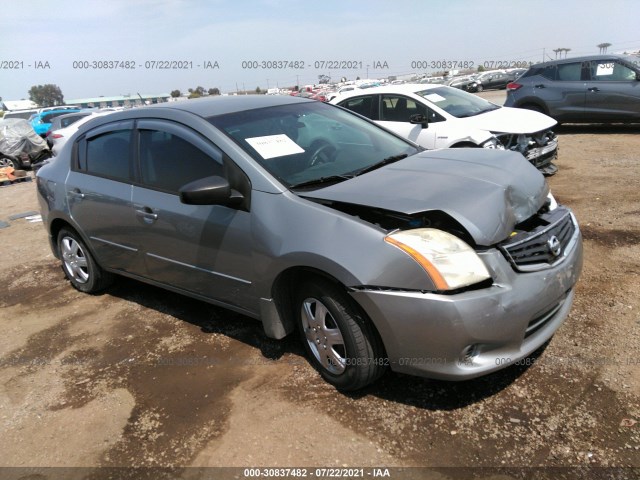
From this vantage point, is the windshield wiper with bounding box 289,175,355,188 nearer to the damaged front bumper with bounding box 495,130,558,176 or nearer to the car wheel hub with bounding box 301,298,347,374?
the car wheel hub with bounding box 301,298,347,374

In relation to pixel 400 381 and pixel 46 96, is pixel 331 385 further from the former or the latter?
pixel 46 96

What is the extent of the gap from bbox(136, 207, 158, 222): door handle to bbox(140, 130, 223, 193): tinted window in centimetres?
18

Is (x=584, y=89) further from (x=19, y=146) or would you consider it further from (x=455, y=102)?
(x=19, y=146)

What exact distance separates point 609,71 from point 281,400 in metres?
10.4

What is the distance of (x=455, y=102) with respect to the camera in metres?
7.71

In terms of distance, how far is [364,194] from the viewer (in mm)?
2709

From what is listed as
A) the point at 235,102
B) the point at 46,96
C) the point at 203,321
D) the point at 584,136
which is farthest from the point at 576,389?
the point at 46,96

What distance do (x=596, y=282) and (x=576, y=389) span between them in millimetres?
1453

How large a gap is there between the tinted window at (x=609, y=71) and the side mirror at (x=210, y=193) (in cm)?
998

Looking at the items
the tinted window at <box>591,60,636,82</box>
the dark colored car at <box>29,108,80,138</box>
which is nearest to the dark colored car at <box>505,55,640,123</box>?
the tinted window at <box>591,60,636,82</box>

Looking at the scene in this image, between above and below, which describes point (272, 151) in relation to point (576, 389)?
above

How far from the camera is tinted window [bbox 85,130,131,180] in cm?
385

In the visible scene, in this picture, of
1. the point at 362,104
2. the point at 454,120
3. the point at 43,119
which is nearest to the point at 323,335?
the point at 454,120

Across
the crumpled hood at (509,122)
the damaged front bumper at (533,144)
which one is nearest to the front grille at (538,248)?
the damaged front bumper at (533,144)
